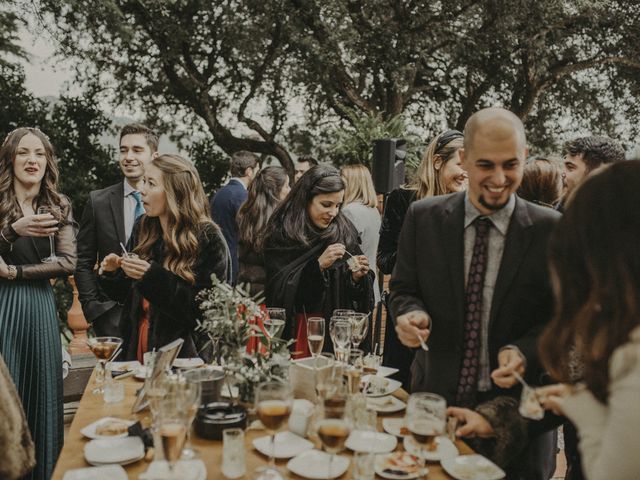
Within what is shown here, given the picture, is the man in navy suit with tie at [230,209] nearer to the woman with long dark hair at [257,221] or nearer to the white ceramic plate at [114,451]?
the woman with long dark hair at [257,221]

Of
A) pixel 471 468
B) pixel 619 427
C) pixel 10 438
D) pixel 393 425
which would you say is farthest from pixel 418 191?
pixel 10 438

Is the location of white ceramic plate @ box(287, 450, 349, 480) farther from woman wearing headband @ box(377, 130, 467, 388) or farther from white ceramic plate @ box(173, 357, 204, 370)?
woman wearing headband @ box(377, 130, 467, 388)

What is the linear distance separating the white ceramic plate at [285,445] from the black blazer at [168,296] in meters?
1.07

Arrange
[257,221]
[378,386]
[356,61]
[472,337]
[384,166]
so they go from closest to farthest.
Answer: [472,337] → [378,386] → [257,221] → [384,166] → [356,61]

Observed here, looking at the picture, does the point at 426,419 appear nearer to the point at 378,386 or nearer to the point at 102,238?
the point at 378,386

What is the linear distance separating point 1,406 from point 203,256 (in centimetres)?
146

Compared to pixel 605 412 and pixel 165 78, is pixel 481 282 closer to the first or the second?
pixel 605 412

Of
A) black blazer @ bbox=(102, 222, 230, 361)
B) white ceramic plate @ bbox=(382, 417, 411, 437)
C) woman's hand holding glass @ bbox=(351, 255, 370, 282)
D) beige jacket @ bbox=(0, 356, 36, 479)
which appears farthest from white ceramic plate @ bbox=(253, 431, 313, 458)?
woman's hand holding glass @ bbox=(351, 255, 370, 282)

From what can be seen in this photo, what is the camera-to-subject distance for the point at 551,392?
1587 mm

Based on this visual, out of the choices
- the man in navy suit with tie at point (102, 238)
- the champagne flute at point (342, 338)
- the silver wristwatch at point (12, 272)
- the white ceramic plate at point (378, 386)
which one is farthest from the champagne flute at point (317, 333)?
the man in navy suit with tie at point (102, 238)

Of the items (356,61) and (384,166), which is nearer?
(384,166)

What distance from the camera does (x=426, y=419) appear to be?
58.4 inches

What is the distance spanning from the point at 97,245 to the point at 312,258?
131 cm

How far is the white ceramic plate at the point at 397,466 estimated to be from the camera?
1536mm
